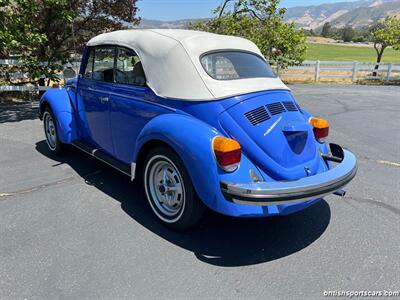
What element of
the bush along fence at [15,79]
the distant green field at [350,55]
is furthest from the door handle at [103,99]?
the distant green field at [350,55]

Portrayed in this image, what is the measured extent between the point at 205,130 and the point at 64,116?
2806 millimetres

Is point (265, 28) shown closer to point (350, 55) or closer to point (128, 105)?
point (128, 105)

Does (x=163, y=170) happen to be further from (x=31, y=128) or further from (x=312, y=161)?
(x=31, y=128)

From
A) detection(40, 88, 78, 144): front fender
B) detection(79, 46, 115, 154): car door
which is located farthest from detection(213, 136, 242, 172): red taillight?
detection(40, 88, 78, 144): front fender

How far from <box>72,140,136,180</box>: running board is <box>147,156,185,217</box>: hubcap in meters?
0.26

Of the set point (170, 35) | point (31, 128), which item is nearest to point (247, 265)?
point (170, 35)

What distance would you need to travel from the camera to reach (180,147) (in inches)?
124

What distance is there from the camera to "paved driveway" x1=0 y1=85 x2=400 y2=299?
2.76 meters

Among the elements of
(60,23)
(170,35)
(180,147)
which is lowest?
(180,147)

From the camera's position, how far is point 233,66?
12.5 ft

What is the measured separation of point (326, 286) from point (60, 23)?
1103 cm

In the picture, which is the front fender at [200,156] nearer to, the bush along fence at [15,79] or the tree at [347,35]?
the bush along fence at [15,79]

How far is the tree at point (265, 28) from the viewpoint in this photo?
17.5 metres

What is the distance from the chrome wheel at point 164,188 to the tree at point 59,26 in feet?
21.8
